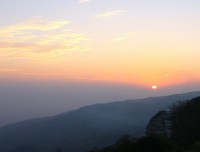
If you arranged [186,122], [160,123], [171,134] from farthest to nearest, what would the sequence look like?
[160,123], [171,134], [186,122]

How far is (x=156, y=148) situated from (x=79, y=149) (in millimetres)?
115947

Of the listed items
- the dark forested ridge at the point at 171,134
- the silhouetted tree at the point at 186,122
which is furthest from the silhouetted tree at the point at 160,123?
the silhouetted tree at the point at 186,122

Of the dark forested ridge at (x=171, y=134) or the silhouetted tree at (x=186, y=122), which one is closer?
the dark forested ridge at (x=171, y=134)

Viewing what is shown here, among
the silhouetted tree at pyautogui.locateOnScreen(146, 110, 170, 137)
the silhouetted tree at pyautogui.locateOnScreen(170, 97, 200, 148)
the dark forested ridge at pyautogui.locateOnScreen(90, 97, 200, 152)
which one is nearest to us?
the dark forested ridge at pyautogui.locateOnScreen(90, 97, 200, 152)

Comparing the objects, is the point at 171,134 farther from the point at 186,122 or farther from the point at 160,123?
the point at 160,123

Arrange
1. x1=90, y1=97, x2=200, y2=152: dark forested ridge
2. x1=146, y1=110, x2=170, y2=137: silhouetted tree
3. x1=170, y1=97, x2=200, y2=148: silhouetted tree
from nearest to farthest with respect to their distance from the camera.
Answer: x1=90, y1=97, x2=200, y2=152: dark forested ridge, x1=170, y1=97, x2=200, y2=148: silhouetted tree, x1=146, y1=110, x2=170, y2=137: silhouetted tree

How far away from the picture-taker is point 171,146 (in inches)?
1387

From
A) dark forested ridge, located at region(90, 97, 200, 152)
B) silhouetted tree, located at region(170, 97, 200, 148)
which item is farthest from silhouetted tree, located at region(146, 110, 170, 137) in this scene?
silhouetted tree, located at region(170, 97, 200, 148)

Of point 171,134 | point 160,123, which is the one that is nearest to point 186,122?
point 171,134

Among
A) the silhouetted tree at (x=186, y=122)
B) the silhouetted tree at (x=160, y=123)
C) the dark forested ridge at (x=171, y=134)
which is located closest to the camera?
the dark forested ridge at (x=171, y=134)

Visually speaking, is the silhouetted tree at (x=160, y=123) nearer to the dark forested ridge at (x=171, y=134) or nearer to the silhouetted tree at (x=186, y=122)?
the dark forested ridge at (x=171, y=134)

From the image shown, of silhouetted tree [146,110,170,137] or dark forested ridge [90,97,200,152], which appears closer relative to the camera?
dark forested ridge [90,97,200,152]

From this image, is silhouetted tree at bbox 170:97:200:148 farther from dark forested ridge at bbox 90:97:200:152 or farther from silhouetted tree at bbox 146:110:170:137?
silhouetted tree at bbox 146:110:170:137

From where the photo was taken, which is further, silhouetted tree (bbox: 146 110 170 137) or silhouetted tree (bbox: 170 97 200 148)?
silhouetted tree (bbox: 146 110 170 137)
